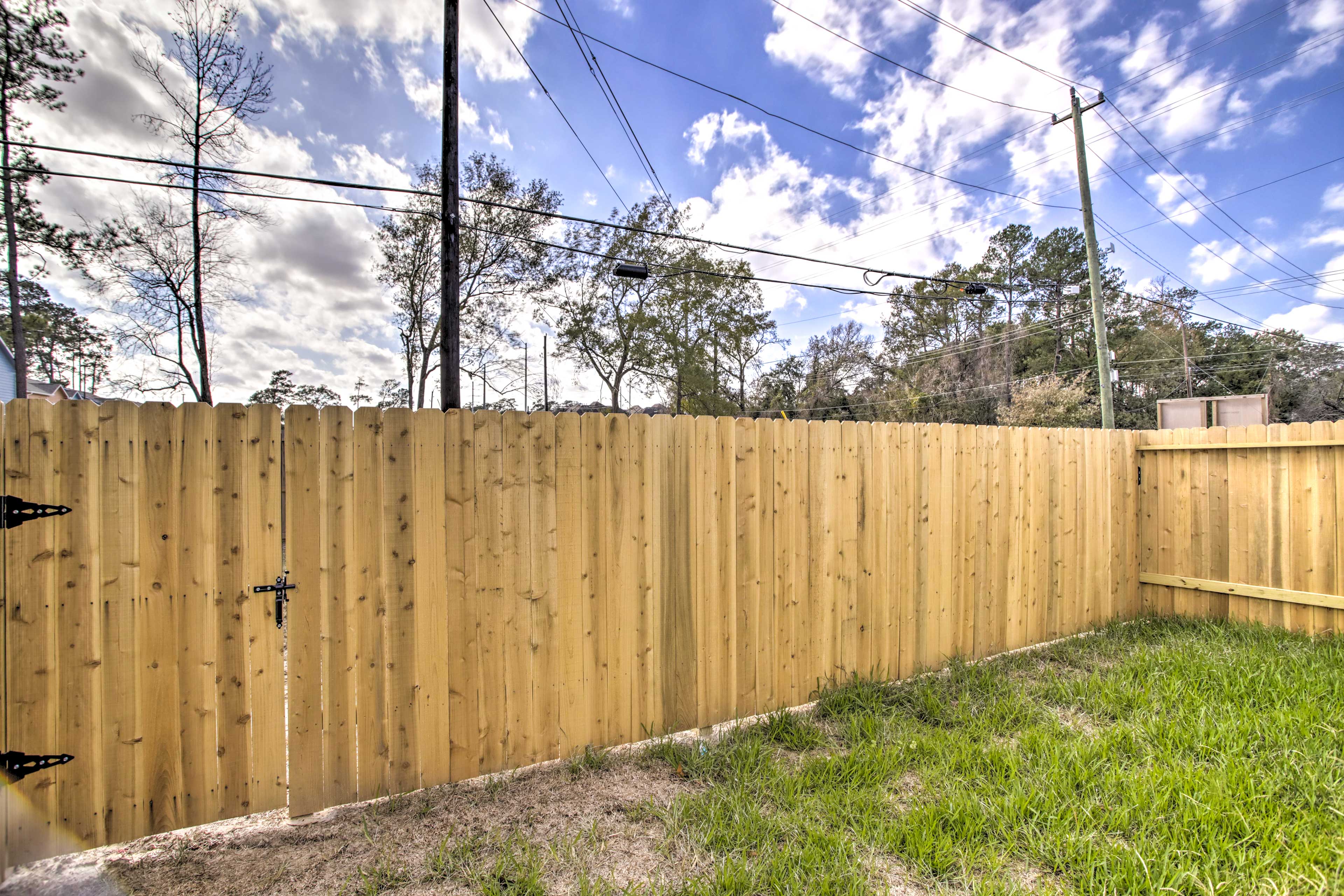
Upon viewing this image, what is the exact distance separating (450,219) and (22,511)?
352cm

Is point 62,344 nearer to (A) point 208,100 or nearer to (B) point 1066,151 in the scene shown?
(A) point 208,100

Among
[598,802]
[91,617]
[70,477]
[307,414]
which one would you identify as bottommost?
[598,802]

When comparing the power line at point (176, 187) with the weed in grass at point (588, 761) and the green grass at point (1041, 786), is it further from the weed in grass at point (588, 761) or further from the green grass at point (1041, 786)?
the green grass at point (1041, 786)

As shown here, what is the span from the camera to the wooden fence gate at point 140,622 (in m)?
1.72

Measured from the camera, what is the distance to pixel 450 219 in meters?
4.49

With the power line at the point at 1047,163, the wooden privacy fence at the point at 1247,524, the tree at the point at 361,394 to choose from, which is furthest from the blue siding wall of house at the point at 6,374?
the wooden privacy fence at the point at 1247,524

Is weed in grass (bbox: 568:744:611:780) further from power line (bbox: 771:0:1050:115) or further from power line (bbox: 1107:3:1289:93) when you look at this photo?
power line (bbox: 1107:3:1289:93)

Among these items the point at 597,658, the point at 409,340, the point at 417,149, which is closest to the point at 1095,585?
the point at 597,658

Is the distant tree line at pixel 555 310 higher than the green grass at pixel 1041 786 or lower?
higher

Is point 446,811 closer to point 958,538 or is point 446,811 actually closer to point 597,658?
point 597,658

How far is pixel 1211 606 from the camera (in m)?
4.43

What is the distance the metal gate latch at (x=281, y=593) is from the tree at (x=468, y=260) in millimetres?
15323

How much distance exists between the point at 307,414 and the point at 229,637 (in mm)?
854

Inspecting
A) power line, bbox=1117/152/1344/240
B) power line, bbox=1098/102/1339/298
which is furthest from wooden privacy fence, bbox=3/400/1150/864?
power line, bbox=1117/152/1344/240
